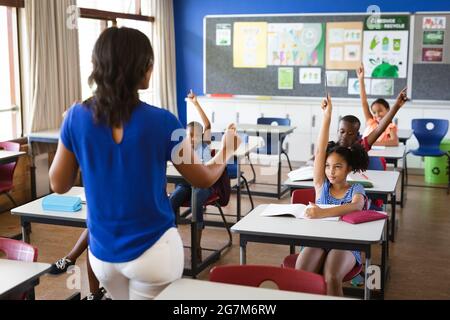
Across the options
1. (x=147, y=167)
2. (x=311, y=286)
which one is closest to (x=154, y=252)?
(x=147, y=167)

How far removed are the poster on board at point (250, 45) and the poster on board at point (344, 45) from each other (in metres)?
0.94

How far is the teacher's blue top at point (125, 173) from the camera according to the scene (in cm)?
172

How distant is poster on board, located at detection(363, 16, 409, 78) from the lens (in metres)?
7.83

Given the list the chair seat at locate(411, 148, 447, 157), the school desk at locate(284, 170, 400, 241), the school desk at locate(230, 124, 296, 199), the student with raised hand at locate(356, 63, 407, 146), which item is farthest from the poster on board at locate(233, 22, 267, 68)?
the school desk at locate(284, 170, 400, 241)

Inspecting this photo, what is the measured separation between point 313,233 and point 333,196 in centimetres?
56

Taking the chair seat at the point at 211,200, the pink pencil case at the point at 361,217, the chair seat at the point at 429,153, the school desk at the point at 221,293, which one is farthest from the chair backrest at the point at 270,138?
the school desk at the point at 221,293

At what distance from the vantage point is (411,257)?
453 cm

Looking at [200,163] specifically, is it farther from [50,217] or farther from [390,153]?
[390,153]

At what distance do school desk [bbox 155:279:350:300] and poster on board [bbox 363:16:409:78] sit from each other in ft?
21.6

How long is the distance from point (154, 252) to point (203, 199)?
8.60 ft

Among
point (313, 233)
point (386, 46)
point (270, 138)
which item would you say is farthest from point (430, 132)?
point (313, 233)

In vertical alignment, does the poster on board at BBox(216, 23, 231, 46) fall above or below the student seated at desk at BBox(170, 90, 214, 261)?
above

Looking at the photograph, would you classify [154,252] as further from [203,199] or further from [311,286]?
[203,199]

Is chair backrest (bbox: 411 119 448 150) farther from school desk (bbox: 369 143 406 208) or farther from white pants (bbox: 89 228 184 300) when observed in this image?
white pants (bbox: 89 228 184 300)
